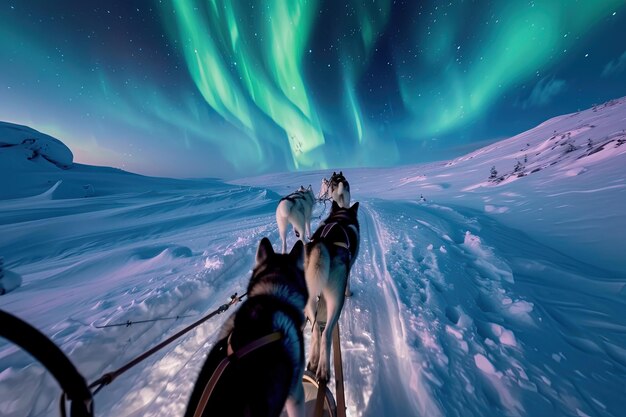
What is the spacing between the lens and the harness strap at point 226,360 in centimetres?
114

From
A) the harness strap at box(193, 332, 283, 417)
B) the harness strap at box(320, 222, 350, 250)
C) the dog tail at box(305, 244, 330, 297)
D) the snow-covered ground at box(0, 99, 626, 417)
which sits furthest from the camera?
the harness strap at box(320, 222, 350, 250)

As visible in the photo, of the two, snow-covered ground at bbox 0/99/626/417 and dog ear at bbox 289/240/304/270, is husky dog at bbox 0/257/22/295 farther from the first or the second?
dog ear at bbox 289/240/304/270

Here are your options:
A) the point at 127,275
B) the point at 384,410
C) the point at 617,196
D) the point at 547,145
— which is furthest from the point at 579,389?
the point at 547,145

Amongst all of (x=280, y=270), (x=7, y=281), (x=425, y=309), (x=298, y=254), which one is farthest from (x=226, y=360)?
(x=7, y=281)

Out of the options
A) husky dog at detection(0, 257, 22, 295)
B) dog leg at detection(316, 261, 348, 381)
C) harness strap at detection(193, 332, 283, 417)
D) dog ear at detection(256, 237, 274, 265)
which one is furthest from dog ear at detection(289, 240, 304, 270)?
husky dog at detection(0, 257, 22, 295)

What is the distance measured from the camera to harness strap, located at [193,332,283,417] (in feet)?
3.74

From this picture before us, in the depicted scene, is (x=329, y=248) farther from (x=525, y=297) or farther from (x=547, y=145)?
(x=547, y=145)

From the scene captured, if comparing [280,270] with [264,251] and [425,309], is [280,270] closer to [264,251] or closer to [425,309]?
[264,251]

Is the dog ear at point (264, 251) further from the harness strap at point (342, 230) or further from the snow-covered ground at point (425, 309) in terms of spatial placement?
the snow-covered ground at point (425, 309)

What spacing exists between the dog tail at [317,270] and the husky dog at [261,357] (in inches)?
10.8

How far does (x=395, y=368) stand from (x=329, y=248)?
1.49 m

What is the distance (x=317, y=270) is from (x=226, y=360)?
1.29m

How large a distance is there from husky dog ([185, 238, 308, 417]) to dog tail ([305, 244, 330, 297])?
275 millimetres

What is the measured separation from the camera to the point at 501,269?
4117mm
